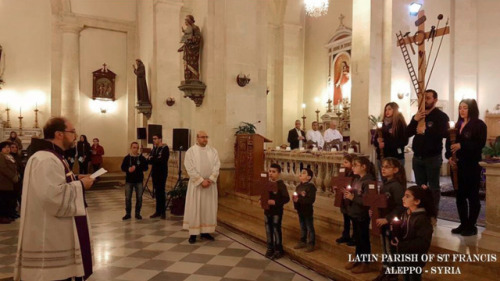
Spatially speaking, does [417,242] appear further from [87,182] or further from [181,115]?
[181,115]

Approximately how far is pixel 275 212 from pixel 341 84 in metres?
12.4

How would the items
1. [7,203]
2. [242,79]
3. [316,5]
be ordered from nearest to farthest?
[7,203], [242,79], [316,5]

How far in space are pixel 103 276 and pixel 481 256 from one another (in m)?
4.37

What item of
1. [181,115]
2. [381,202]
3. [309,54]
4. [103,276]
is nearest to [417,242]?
[381,202]

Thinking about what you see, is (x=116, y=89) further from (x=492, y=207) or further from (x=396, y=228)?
(x=492, y=207)

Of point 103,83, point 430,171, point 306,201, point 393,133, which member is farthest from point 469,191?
point 103,83

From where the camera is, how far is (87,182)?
3.15m

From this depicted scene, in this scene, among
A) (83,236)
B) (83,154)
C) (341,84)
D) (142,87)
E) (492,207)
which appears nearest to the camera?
(83,236)

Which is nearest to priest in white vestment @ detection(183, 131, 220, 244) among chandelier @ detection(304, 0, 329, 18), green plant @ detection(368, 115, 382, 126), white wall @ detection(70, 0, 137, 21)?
green plant @ detection(368, 115, 382, 126)

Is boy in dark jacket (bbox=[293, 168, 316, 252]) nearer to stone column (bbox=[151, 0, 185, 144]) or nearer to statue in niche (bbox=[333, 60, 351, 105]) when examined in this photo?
stone column (bbox=[151, 0, 185, 144])

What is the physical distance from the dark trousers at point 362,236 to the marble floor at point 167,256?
66 centimetres

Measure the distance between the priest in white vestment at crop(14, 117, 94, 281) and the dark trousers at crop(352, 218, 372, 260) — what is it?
293 centimetres

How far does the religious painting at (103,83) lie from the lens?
16.3 metres

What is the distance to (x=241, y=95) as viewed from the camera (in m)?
9.28
